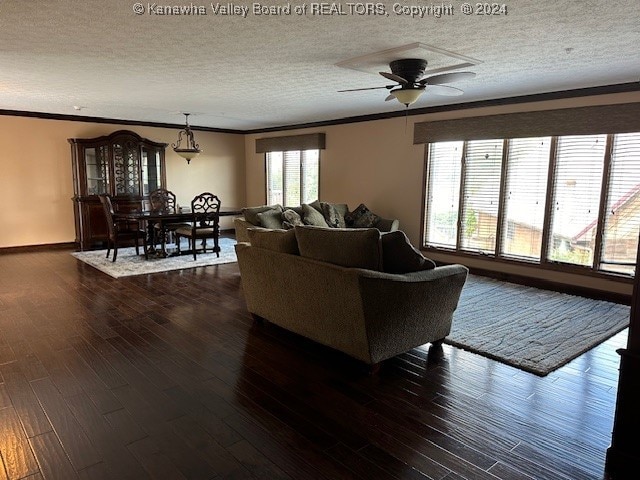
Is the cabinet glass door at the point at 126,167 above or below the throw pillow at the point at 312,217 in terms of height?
above

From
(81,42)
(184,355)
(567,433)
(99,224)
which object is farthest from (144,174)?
(567,433)

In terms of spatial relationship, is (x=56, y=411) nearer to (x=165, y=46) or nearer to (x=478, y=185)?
(x=165, y=46)

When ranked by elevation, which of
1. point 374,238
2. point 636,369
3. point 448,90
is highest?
point 448,90

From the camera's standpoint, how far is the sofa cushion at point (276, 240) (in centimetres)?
339

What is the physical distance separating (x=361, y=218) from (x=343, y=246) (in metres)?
3.96

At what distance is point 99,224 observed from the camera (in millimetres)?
7703

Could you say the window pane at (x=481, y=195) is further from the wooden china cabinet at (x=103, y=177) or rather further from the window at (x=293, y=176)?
the wooden china cabinet at (x=103, y=177)

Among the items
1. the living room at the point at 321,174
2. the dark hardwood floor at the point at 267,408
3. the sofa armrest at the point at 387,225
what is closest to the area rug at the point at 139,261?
the living room at the point at 321,174

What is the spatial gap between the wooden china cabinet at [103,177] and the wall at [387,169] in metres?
3.32

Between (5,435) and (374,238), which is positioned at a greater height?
(374,238)

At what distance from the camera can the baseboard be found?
7.35 meters

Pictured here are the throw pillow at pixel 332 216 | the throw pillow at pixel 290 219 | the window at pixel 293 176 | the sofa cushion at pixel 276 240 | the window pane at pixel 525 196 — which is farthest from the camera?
the window at pixel 293 176

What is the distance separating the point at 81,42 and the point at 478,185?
489cm

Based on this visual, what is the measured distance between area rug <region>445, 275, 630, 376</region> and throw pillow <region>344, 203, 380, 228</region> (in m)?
1.99
